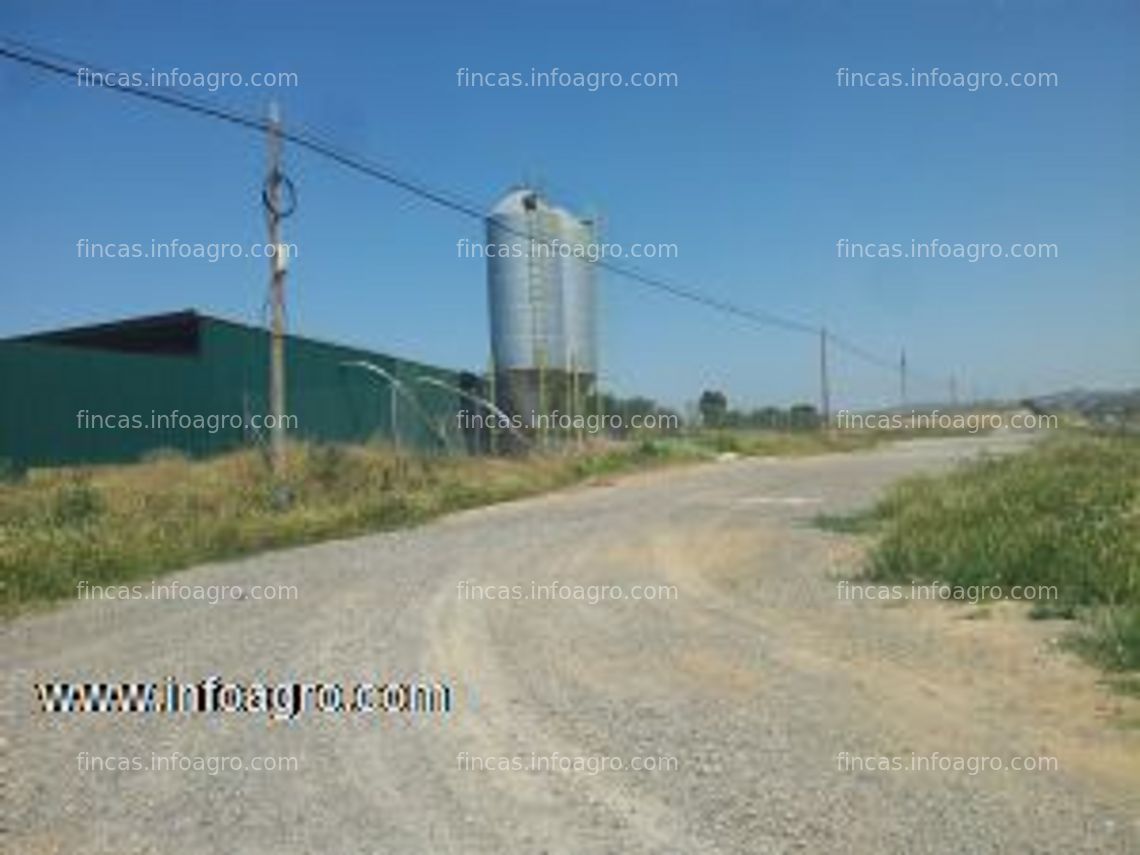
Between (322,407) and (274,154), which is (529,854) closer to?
(274,154)

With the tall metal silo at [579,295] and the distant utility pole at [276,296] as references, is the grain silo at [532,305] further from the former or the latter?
the distant utility pole at [276,296]

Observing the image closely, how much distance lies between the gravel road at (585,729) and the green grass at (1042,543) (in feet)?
1.63

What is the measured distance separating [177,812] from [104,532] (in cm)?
1179

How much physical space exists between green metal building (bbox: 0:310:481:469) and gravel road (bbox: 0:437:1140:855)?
38.5ft

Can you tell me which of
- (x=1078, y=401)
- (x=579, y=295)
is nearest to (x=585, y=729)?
(x=579, y=295)

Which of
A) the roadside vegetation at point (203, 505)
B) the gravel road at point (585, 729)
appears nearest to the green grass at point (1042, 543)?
the gravel road at point (585, 729)

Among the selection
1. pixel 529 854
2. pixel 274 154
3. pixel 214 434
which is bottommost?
pixel 529 854

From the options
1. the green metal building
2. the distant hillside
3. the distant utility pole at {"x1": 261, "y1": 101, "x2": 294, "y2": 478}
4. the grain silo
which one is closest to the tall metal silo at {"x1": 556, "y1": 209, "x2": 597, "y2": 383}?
the grain silo

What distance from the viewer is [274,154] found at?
22.0 meters

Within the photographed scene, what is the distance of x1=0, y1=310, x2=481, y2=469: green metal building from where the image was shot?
2489 cm

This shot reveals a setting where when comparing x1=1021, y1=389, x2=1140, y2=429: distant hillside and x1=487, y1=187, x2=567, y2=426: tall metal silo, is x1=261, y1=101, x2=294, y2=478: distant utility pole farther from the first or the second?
x1=1021, y1=389, x2=1140, y2=429: distant hillside

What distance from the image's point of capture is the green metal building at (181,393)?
24.9 m

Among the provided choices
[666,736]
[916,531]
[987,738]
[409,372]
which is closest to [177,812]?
→ [666,736]

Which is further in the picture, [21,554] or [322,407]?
[322,407]
